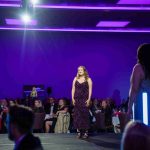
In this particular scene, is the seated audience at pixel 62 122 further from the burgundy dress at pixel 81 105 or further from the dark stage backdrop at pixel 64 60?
the dark stage backdrop at pixel 64 60

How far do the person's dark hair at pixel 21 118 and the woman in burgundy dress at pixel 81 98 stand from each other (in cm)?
464

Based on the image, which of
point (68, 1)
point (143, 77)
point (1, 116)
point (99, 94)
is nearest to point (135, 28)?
point (99, 94)

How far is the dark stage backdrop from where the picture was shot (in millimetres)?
12117

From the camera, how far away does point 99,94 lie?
1223cm

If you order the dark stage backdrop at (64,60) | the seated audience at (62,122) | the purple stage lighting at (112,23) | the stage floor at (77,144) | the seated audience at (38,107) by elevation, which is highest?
the purple stage lighting at (112,23)

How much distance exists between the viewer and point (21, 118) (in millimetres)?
2049

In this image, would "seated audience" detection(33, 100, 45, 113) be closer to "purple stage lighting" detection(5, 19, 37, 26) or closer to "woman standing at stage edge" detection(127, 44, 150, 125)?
"purple stage lighting" detection(5, 19, 37, 26)

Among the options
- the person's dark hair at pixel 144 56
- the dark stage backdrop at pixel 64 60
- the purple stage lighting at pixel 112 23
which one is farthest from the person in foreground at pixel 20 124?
the dark stage backdrop at pixel 64 60

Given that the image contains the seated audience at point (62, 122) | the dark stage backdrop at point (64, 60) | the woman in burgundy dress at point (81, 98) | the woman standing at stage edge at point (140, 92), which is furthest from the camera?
the dark stage backdrop at point (64, 60)

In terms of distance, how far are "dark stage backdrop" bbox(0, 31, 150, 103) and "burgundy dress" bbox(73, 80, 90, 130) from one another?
203 inches

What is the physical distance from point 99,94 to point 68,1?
12.7 feet

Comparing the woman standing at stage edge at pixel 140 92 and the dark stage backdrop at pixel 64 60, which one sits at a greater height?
the dark stage backdrop at pixel 64 60

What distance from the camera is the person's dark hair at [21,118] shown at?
80.4 inches

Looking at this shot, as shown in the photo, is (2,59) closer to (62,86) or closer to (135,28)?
(62,86)
